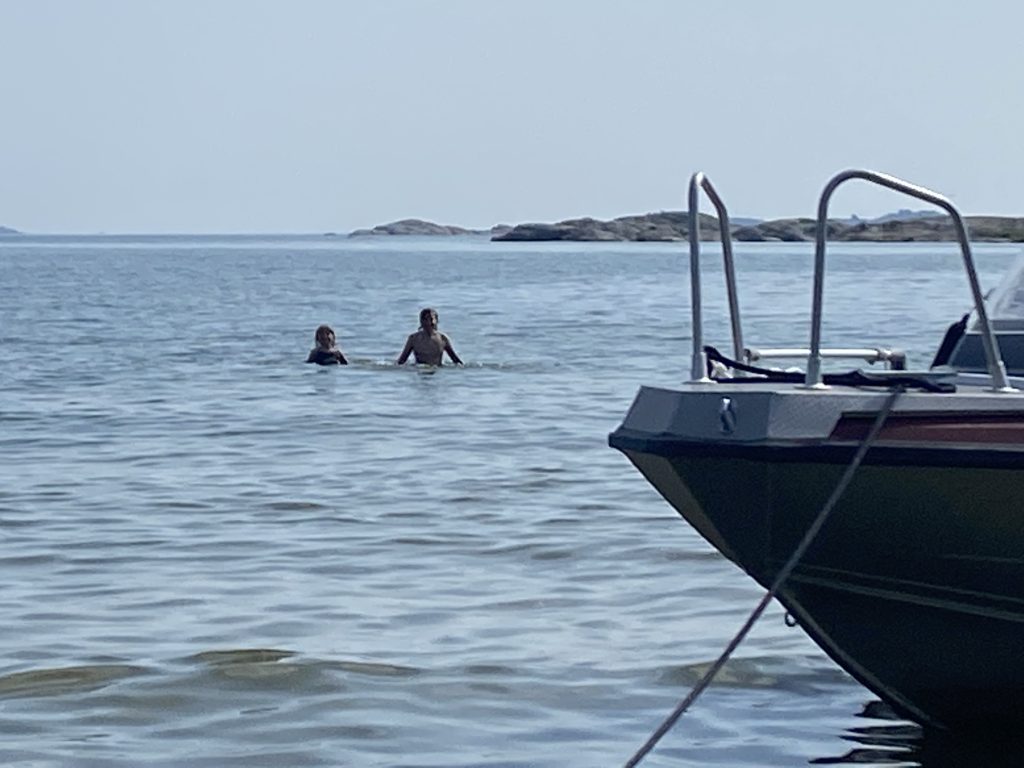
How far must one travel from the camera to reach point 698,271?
6809 millimetres

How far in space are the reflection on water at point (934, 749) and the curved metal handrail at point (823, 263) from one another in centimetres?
143

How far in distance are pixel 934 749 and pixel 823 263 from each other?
2.06 metres

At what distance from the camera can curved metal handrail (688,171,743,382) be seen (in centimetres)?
680

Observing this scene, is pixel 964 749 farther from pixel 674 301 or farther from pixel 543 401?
pixel 674 301

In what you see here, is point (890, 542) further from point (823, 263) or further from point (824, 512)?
point (823, 263)

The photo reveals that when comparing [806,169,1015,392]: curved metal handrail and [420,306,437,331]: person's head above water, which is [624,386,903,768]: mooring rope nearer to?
[806,169,1015,392]: curved metal handrail

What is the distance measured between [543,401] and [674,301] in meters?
30.6

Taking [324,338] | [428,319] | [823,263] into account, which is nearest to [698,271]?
[823,263]

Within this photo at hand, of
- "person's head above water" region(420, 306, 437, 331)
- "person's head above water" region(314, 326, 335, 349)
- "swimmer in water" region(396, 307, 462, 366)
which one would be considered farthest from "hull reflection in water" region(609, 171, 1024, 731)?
"person's head above water" region(314, 326, 335, 349)

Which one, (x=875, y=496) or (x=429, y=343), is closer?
(x=875, y=496)

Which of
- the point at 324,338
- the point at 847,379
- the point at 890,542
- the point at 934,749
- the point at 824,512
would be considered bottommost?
the point at 324,338

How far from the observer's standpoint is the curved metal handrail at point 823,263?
20.7 feet

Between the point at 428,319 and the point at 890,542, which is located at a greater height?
the point at 890,542

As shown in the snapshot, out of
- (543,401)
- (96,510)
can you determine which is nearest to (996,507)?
(96,510)
